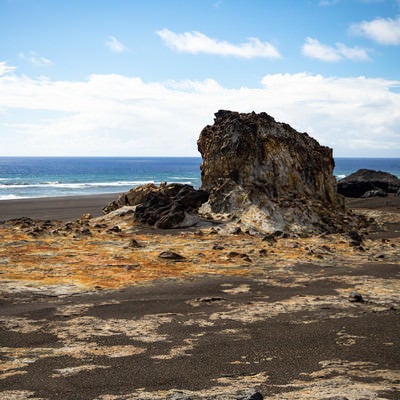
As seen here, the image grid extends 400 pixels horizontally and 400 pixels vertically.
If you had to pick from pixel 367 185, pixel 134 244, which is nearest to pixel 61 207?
pixel 134 244

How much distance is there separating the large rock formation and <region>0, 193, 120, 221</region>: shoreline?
41.6ft

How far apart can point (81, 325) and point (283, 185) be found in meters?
17.6

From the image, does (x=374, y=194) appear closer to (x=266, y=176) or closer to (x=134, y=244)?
(x=266, y=176)

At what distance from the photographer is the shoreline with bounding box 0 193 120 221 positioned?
1393 inches

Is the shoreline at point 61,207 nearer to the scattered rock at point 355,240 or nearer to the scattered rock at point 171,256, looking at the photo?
the scattered rock at point 355,240

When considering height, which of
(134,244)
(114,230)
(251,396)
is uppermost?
(114,230)

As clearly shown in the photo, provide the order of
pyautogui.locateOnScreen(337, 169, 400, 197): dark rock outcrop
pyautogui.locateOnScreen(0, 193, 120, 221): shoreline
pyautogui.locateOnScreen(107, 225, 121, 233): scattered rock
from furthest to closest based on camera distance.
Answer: pyautogui.locateOnScreen(337, 169, 400, 197): dark rock outcrop, pyautogui.locateOnScreen(0, 193, 120, 221): shoreline, pyautogui.locateOnScreen(107, 225, 121, 233): scattered rock

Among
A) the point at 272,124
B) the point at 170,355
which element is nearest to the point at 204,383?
the point at 170,355

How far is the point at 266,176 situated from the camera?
24203 millimetres

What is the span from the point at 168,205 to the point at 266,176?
5.59 metres

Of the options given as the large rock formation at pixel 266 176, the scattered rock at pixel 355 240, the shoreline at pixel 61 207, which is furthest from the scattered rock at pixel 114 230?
the shoreline at pixel 61 207

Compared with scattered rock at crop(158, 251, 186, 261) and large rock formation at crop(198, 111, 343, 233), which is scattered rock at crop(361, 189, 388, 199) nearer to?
large rock formation at crop(198, 111, 343, 233)

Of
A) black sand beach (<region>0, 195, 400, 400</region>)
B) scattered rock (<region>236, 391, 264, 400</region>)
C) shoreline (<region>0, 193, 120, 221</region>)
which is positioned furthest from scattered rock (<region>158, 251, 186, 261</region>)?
shoreline (<region>0, 193, 120, 221</region>)

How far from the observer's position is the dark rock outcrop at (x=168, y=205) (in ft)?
67.2
